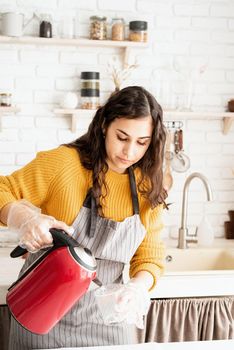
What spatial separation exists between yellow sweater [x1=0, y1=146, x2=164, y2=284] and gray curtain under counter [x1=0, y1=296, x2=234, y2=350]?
1.91 feet

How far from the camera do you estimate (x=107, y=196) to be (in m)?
2.18

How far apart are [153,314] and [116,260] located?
2.22 feet

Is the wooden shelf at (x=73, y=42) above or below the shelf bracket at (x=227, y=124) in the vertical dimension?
above

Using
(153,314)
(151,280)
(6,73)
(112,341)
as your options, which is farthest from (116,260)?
(6,73)

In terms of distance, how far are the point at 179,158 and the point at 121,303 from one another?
67.1 inches

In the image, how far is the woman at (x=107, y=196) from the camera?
6.71ft

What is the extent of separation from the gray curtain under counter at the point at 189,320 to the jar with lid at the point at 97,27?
144cm

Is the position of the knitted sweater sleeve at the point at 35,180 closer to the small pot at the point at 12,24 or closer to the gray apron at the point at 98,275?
the gray apron at the point at 98,275

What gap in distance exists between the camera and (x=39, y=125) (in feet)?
11.3

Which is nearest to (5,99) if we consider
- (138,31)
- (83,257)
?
(138,31)

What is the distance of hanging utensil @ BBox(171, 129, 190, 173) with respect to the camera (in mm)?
3555

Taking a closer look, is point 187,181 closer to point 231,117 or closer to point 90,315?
point 231,117

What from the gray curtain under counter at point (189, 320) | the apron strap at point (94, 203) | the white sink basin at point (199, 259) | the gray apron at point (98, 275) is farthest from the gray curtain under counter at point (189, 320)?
the apron strap at point (94, 203)

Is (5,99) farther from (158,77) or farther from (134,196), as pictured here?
(134,196)
